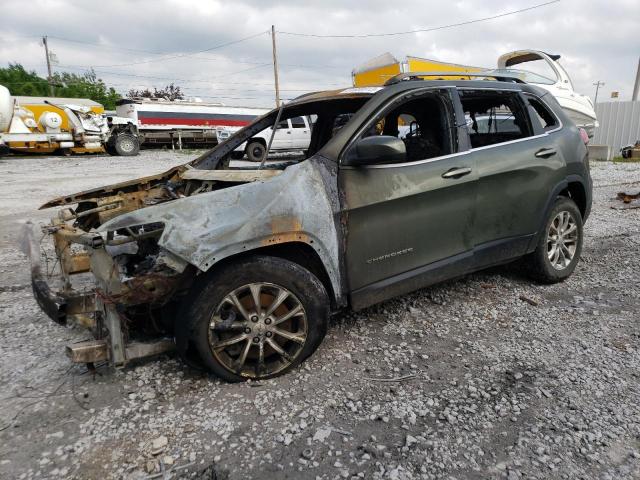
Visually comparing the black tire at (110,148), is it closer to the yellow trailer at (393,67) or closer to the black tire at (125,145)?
the black tire at (125,145)

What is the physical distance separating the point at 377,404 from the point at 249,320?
0.86 m

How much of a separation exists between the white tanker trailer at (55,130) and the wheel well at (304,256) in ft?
67.6

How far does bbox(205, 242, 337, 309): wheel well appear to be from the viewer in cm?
276

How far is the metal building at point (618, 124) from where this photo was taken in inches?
780

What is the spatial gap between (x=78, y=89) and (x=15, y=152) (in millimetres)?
30110

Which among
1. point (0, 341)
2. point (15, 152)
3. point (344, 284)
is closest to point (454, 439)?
point (344, 284)

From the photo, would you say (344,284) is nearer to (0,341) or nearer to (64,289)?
(64,289)

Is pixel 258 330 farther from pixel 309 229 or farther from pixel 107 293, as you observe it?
pixel 107 293

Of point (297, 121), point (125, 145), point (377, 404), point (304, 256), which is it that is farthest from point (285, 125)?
point (125, 145)

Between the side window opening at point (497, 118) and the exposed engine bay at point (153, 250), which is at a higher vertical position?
the side window opening at point (497, 118)

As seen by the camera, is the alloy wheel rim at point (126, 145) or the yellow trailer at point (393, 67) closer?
the yellow trailer at point (393, 67)

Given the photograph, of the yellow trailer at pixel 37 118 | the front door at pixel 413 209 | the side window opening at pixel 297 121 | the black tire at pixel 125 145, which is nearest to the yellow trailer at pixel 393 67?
the side window opening at pixel 297 121

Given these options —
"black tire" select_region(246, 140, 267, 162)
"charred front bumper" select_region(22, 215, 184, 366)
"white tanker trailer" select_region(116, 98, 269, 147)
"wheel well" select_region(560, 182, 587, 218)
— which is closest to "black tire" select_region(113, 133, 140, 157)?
"white tanker trailer" select_region(116, 98, 269, 147)

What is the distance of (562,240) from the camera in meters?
4.14
